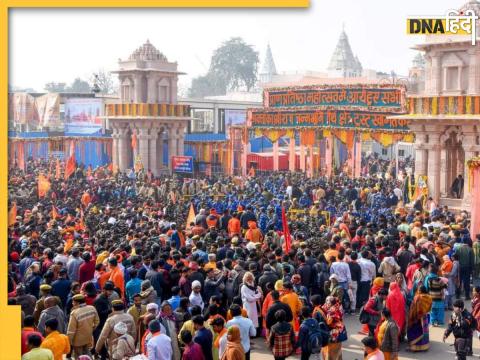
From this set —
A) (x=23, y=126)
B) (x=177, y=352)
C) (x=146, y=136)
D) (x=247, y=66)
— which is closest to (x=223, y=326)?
(x=177, y=352)

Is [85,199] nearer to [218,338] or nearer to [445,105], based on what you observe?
[445,105]

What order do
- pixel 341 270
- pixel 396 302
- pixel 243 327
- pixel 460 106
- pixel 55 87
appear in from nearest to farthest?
pixel 243 327, pixel 396 302, pixel 341 270, pixel 460 106, pixel 55 87

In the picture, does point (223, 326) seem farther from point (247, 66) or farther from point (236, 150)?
point (247, 66)

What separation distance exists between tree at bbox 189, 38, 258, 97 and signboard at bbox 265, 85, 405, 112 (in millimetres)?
55474

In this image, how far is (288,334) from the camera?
920 centimetres

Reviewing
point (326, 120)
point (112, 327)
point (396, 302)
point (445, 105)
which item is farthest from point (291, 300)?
point (326, 120)

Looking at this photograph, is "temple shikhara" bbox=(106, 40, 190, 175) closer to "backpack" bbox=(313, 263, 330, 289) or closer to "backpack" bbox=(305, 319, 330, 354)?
"backpack" bbox=(313, 263, 330, 289)

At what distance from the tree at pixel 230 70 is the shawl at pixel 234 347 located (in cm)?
8060

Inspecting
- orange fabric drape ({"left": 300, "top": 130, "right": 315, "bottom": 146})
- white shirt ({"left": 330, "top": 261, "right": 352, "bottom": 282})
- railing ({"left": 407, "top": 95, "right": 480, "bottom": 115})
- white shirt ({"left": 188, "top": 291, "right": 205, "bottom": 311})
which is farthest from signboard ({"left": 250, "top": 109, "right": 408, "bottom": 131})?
white shirt ({"left": 188, "top": 291, "right": 205, "bottom": 311})

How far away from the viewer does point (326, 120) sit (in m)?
29.7

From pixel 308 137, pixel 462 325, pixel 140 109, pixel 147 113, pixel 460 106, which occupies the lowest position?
pixel 462 325

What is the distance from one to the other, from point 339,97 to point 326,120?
42.5 inches

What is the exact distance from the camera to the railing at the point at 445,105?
70.9 ft

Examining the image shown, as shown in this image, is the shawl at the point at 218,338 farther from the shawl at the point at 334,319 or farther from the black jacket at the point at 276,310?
the shawl at the point at 334,319
